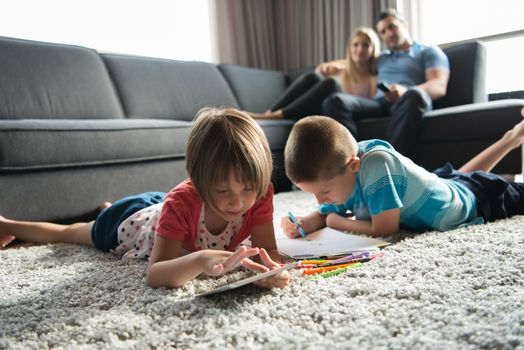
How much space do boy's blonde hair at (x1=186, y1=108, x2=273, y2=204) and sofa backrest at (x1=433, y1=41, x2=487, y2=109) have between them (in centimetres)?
199

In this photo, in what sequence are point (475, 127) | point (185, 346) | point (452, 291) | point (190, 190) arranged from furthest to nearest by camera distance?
point (475, 127)
point (190, 190)
point (452, 291)
point (185, 346)

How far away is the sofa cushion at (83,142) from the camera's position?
4.71 feet

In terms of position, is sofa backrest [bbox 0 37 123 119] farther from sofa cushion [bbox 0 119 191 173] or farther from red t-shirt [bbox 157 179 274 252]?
red t-shirt [bbox 157 179 274 252]

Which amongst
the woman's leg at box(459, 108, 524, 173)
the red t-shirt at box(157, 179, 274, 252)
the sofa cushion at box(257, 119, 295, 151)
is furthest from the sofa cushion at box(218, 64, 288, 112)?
the red t-shirt at box(157, 179, 274, 252)

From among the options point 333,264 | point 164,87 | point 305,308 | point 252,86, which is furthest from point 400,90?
point 305,308

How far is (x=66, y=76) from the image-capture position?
209 centimetres

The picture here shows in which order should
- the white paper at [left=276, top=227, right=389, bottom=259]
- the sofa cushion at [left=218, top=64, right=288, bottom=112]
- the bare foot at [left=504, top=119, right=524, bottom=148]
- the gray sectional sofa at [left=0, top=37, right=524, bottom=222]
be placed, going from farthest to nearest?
the sofa cushion at [left=218, top=64, right=288, bottom=112], the bare foot at [left=504, top=119, right=524, bottom=148], the gray sectional sofa at [left=0, top=37, right=524, bottom=222], the white paper at [left=276, top=227, right=389, bottom=259]

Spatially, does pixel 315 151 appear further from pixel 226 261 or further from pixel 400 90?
pixel 400 90

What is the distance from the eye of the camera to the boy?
1.02 meters

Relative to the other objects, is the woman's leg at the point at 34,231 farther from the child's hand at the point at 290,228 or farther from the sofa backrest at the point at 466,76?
the sofa backrest at the point at 466,76

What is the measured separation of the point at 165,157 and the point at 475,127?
4.66 feet

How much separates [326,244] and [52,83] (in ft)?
5.27

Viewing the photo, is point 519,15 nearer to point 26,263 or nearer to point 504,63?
point 504,63

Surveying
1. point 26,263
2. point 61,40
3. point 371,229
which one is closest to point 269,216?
point 371,229
